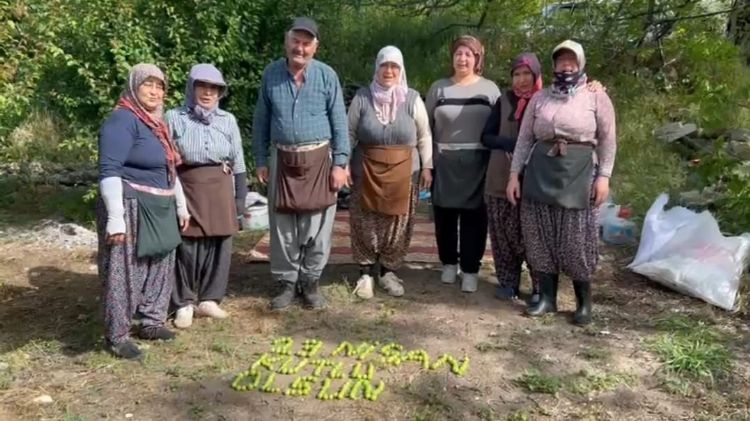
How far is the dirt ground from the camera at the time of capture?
3186 mm

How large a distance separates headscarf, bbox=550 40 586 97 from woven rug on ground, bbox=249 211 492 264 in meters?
1.77

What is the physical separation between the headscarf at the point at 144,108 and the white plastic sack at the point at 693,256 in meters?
2.98

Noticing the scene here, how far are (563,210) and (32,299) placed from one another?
3214 mm

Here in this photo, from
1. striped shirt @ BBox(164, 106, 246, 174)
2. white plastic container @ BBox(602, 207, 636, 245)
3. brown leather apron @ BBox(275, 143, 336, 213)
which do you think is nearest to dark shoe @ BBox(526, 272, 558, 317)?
brown leather apron @ BBox(275, 143, 336, 213)

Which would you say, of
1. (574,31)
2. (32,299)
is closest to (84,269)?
(32,299)

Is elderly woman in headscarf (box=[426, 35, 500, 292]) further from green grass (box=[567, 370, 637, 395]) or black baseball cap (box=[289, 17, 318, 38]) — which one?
green grass (box=[567, 370, 637, 395])

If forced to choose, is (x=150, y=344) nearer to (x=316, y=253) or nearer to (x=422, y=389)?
(x=316, y=253)

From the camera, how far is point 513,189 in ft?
13.2

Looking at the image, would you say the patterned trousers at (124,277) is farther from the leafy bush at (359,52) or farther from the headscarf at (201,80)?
the leafy bush at (359,52)

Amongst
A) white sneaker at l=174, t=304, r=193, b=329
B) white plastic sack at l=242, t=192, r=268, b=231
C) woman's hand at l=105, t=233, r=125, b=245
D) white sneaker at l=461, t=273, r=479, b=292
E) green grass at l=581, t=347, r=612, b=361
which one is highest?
woman's hand at l=105, t=233, r=125, b=245

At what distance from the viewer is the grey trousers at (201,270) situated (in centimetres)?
402

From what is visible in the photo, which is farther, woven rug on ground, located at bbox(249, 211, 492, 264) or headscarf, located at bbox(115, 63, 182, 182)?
woven rug on ground, located at bbox(249, 211, 492, 264)

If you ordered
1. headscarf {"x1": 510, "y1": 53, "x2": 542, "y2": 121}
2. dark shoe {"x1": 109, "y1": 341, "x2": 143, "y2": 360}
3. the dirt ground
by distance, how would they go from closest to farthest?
the dirt ground → dark shoe {"x1": 109, "y1": 341, "x2": 143, "y2": 360} → headscarf {"x1": 510, "y1": 53, "x2": 542, "y2": 121}

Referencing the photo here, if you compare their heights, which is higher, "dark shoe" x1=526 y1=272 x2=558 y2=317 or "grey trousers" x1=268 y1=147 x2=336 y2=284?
"grey trousers" x1=268 y1=147 x2=336 y2=284
